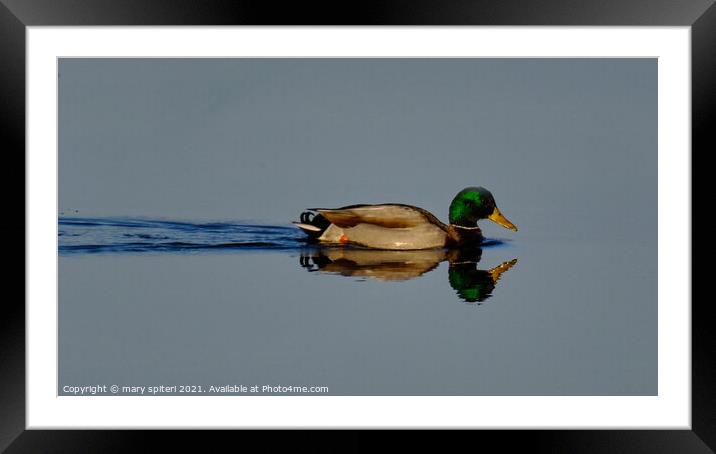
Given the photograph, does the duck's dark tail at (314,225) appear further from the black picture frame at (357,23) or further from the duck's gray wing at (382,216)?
the black picture frame at (357,23)

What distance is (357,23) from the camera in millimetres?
3107

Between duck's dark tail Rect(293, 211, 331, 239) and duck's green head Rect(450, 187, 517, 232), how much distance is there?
85 cm

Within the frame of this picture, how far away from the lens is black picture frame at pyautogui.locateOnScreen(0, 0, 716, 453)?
306 cm

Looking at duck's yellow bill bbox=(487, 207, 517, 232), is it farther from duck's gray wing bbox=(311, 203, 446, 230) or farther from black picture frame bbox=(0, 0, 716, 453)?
black picture frame bbox=(0, 0, 716, 453)

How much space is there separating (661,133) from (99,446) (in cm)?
289

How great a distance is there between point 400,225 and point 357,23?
1991 millimetres

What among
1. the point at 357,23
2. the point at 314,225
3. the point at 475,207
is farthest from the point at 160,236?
the point at 475,207

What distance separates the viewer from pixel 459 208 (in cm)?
445

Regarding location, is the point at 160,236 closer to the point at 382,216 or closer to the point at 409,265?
the point at 382,216

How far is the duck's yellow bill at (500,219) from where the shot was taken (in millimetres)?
4044

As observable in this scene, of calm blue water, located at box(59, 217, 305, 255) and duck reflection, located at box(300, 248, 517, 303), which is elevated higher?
calm blue water, located at box(59, 217, 305, 255)

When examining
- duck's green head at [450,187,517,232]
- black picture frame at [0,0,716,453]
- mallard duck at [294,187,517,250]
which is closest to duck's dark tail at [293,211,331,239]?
mallard duck at [294,187,517,250]

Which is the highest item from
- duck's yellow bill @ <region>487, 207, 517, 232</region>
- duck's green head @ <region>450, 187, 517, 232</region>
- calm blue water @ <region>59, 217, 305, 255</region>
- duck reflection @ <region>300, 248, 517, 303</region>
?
duck's green head @ <region>450, 187, 517, 232</region>

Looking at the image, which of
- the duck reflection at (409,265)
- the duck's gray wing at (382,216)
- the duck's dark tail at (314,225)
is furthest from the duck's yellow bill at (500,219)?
the duck's dark tail at (314,225)
